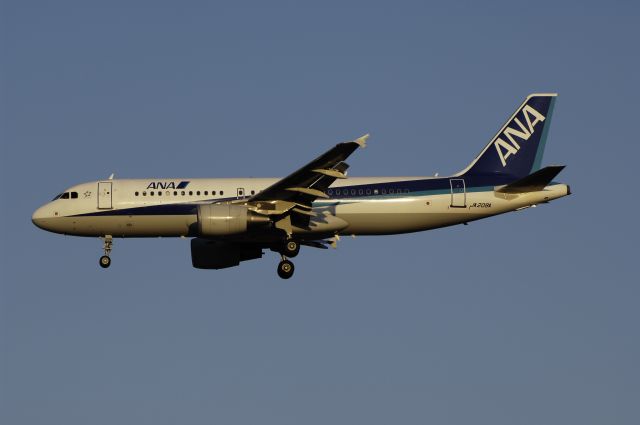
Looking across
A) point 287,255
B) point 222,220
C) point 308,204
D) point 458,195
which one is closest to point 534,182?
point 458,195

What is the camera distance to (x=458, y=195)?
53125 millimetres

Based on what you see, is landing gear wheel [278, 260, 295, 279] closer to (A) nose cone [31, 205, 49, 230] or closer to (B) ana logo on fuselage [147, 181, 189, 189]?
(B) ana logo on fuselage [147, 181, 189, 189]

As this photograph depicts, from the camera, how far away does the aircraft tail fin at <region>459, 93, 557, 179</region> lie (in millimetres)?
54688

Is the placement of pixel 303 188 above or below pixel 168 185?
below

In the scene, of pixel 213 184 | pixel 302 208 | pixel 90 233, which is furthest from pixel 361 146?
pixel 90 233

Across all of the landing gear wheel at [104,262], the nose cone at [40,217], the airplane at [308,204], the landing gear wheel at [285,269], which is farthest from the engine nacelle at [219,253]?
the nose cone at [40,217]

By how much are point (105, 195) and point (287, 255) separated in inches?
334

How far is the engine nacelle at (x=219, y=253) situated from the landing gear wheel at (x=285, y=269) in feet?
7.98

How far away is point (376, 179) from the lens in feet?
176

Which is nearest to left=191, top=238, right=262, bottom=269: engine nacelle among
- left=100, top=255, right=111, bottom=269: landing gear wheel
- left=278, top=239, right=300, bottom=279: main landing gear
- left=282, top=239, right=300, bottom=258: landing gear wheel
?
left=278, top=239, right=300, bottom=279: main landing gear

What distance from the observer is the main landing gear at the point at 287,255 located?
52.3 m

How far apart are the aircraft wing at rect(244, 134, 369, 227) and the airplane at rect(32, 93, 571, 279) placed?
5 centimetres

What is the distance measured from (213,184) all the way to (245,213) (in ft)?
13.2

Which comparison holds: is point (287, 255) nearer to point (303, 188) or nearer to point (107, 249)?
point (303, 188)
